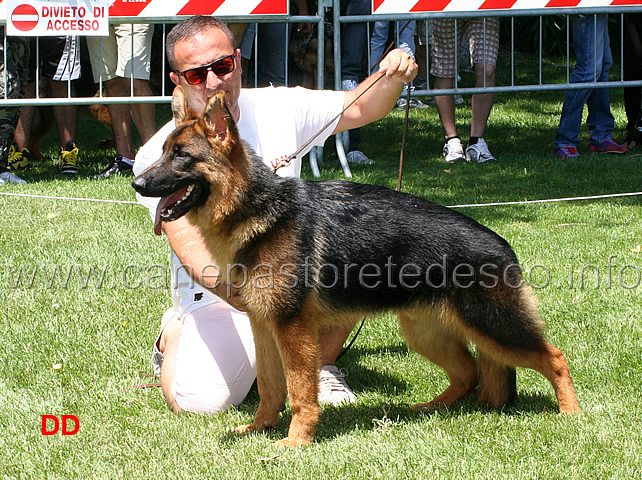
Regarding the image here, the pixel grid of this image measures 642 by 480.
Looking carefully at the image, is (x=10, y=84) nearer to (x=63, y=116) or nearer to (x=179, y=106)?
(x=63, y=116)

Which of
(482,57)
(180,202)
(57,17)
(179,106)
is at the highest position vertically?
(57,17)

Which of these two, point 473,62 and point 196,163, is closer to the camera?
point 196,163

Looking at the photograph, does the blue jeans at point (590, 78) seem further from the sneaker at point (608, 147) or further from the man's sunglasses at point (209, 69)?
the man's sunglasses at point (209, 69)

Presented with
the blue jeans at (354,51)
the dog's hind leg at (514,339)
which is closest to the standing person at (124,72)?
the blue jeans at (354,51)

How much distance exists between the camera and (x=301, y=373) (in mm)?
3207

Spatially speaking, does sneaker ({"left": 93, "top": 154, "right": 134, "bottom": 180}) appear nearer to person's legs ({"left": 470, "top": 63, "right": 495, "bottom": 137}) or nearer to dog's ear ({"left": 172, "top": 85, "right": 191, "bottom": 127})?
person's legs ({"left": 470, "top": 63, "right": 495, "bottom": 137})

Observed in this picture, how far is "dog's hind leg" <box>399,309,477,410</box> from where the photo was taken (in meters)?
3.67

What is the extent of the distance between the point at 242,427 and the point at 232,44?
190 centimetres

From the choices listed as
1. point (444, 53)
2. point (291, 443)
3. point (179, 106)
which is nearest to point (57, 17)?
point (444, 53)

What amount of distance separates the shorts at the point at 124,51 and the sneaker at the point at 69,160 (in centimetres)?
99

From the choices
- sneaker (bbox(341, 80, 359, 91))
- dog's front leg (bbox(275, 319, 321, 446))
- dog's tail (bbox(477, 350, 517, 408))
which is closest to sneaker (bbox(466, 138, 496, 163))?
sneaker (bbox(341, 80, 359, 91))

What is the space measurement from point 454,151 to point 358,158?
1137mm

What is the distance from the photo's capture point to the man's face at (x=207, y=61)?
367 centimetres

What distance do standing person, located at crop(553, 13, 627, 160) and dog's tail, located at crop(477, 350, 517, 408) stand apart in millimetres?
5635
